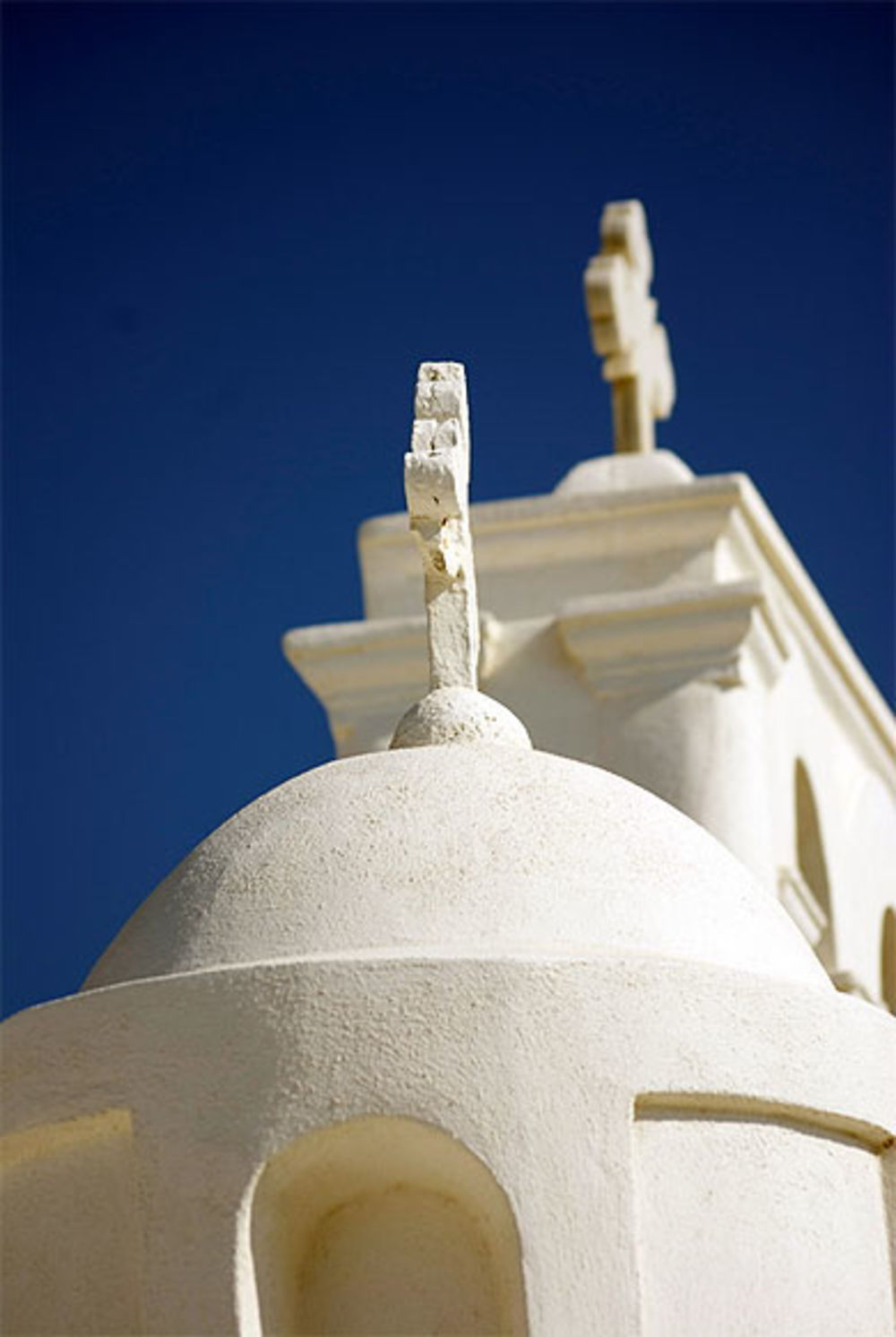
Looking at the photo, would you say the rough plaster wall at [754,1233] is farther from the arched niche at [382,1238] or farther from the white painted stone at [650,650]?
the white painted stone at [650,650]

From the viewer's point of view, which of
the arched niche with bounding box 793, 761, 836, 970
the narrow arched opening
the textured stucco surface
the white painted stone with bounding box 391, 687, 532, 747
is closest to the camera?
the textured stucco surface

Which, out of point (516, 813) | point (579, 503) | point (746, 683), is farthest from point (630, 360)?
point (516, 813)

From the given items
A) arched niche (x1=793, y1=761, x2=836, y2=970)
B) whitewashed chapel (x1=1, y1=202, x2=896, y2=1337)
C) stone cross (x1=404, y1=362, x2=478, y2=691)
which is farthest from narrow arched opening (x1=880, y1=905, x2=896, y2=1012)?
whitewashed chapel (x1=1, y1=202, x2=896, y2=1337)

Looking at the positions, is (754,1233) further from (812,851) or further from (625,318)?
(625,318)

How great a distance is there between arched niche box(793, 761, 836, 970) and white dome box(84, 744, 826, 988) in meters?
5.45

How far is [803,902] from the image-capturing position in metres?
11.9

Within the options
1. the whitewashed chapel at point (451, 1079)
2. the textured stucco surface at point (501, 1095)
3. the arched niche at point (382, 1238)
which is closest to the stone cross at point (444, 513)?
the whitewashed chapel at point (451, 1079)

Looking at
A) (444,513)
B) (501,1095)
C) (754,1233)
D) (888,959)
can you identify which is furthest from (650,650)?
(501,1095)

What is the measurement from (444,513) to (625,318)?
6.48 m

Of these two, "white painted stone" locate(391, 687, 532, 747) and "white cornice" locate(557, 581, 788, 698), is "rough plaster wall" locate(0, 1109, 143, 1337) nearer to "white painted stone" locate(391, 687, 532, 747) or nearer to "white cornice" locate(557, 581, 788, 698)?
"white painted stone" locate(391, 687, 532, 747)

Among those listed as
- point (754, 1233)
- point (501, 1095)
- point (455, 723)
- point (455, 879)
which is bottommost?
point (754, 1233)

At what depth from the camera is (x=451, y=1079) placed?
6102mm

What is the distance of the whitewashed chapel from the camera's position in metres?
6.10

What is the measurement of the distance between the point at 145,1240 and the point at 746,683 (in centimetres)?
599
